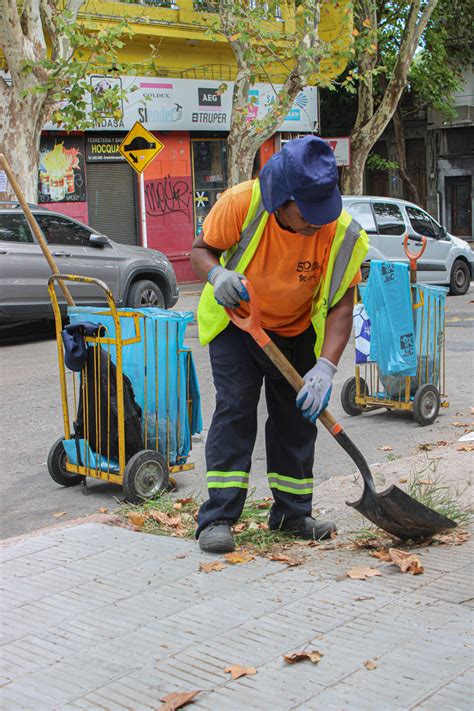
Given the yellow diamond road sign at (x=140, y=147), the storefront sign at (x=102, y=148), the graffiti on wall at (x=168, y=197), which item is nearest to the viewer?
the yellow diamond road sign at (x=140, y=147)

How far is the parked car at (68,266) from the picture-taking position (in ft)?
42.7

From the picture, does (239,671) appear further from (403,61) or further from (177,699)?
(403,61)

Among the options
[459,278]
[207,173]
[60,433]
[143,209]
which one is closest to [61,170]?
[143,209]

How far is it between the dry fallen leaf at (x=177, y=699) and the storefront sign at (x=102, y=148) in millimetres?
18070

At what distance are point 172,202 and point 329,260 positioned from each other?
17.9 meters

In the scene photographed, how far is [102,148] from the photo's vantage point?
20.4 m

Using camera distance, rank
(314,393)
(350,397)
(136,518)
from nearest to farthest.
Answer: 1. (314,393)
2. (136,518)
3. (350,397)

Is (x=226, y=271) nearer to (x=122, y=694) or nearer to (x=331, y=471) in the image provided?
(x=122, y=694)

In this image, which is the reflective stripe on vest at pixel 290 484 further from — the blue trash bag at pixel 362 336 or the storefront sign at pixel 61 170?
the storefront sign at pixel 61 170

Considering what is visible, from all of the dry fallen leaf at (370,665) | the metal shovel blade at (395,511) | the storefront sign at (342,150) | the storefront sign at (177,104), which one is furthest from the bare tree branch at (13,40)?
the dry fallen leaf at (370,665)

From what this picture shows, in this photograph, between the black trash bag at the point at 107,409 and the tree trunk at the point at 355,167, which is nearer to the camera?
the black trash bag at the point at 107,409

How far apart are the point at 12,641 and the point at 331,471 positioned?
11.8ft

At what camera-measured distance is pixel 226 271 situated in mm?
4094

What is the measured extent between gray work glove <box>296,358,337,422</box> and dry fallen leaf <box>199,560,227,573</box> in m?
0.71
